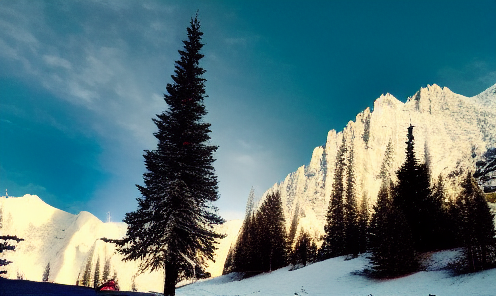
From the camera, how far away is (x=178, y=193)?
15727 mm

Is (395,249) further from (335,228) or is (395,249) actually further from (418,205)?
(335,228)

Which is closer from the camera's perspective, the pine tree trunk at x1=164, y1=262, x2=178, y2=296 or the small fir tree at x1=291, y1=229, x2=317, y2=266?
the pine tree trunk at x1=164, y1=262, x2=178, y2=296

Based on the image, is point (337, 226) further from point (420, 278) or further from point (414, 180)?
point (420, 278)

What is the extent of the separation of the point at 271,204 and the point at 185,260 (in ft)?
126

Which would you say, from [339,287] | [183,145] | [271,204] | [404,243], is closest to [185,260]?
[183,145]

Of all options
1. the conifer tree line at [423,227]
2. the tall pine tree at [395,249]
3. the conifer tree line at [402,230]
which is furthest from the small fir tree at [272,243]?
the tall pine tree at [395,249]

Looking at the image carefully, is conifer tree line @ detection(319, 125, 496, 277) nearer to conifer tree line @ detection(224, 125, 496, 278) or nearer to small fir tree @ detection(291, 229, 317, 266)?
conifer tree line @ detection(224, 125, 496, 278)

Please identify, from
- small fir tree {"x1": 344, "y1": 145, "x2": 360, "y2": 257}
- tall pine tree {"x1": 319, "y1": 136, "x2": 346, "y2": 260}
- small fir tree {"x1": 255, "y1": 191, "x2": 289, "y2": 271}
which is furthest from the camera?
small fir tree {"x1": 255, "y1": 191, "x2": 289, "y2": 271}

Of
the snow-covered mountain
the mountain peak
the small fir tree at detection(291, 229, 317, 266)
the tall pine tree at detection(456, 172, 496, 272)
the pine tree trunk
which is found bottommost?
the small fir tree at detection(291, 229, 317, 266)

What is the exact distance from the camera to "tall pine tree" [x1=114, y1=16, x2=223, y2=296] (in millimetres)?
15578

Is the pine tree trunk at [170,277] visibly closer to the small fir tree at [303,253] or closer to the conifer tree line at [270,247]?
the conifer tree line at [270,247]

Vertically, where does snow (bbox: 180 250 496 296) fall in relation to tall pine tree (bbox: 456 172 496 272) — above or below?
below

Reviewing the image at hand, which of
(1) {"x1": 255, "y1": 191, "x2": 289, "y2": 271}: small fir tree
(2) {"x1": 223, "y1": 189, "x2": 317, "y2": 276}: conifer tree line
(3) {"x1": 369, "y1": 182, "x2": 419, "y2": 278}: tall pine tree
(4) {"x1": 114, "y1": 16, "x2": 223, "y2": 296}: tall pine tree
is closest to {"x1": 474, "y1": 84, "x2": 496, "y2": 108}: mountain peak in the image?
(2) {"x1": 223, "y1": 189, "x2": 317, "y2": 276}: conifer tree line

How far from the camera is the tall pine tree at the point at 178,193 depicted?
1558cm
